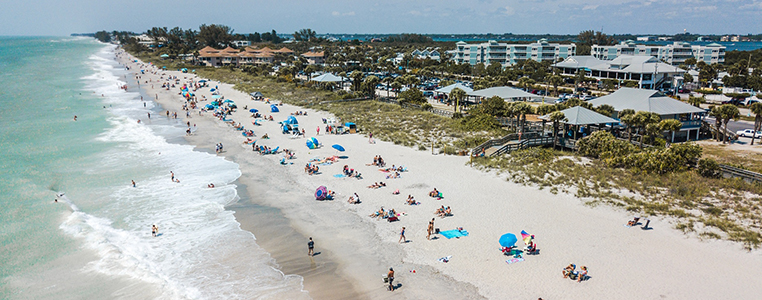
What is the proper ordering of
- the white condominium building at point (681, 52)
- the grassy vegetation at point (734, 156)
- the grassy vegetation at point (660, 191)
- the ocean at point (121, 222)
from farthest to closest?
the white condominium building at point (681, 52), the grassy vegetation at point (734, 156), the grassy vegetation at point (660, 191), the ocean at point (121, 222)

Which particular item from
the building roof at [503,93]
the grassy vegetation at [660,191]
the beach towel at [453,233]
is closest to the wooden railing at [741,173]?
the grassy vegetation at [660,191]

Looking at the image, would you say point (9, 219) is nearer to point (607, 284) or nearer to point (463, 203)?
point (463, 203)

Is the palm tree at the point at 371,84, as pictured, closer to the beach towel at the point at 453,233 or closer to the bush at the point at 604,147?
the bush at the point at 604,147

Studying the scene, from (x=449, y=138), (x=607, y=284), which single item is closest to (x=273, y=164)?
(x=449, y=138)

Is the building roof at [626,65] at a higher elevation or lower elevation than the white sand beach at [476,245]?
higher

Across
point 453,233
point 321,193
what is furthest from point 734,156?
point 321,193
